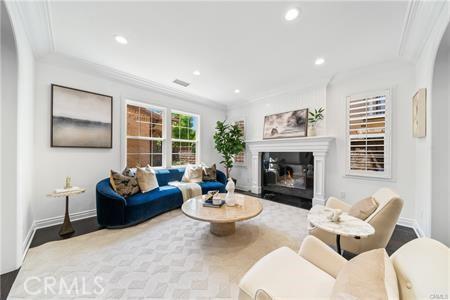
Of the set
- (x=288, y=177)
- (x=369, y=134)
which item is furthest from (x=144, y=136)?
(x=369, y=134)

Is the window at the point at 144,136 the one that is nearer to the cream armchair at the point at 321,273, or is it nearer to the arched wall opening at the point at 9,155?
the arched wall opening at the point at 9,155

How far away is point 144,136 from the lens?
157 inches

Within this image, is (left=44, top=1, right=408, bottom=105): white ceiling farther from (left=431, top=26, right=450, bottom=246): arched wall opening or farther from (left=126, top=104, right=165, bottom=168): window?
(left=126, top=104, right=165, bottom=168): window

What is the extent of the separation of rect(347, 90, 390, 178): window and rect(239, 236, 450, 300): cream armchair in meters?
2.68

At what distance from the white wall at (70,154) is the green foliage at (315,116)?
149 inches

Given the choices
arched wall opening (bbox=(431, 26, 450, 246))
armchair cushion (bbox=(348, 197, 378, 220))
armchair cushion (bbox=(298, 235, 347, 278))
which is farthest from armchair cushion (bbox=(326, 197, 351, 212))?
armchair cushion (bbox=(298, 235, 347, 278))

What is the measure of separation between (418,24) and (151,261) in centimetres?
410

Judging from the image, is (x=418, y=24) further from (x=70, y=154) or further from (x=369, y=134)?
(x=70, y=154)

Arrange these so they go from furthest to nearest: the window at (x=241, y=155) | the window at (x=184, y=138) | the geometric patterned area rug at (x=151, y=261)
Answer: the window at (x=241, y=155) < the window at (x=184, y=138) < the geometric patterned area rug at (x=151, y=261)

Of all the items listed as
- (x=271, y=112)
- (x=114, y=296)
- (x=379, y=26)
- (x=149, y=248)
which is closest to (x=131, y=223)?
(x=149, y=248)

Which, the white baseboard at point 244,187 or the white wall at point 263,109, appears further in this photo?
the white baseboard at point 244,187

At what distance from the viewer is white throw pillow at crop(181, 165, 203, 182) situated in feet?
13.6

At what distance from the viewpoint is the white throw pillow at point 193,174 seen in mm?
4131

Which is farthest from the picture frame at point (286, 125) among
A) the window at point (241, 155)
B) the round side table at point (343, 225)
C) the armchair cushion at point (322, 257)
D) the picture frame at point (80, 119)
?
the picture frame at point (80, 119)
